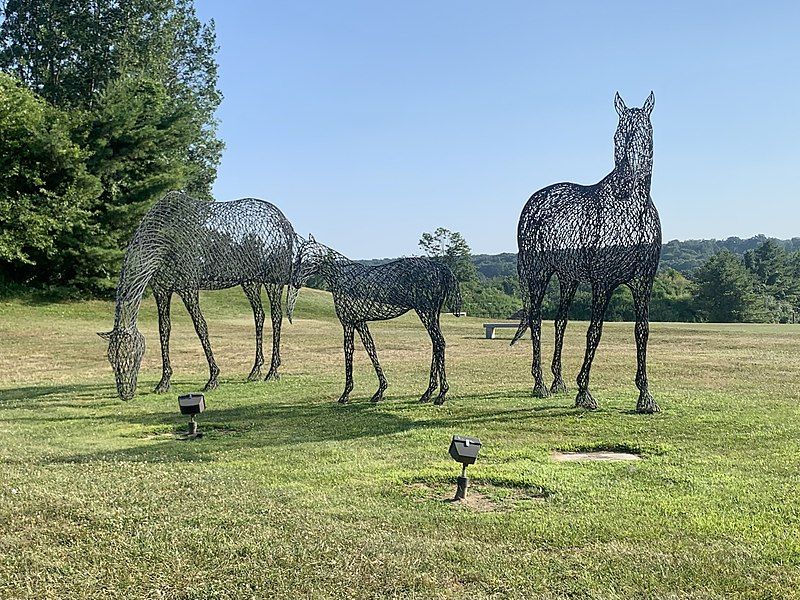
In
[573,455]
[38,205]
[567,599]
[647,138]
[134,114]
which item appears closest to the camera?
[567,599]

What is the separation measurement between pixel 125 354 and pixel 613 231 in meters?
7.37

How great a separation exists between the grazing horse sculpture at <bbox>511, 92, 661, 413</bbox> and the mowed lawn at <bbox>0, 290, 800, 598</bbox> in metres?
1.47

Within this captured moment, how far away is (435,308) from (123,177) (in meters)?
24.1

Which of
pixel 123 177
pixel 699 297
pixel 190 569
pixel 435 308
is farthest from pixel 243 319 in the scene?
pixel 699 297

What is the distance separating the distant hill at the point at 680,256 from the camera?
97.9 meters

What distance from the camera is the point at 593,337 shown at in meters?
10.6

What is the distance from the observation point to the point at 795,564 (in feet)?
15.1

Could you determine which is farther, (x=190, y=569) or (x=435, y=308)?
(x=435, y=308)

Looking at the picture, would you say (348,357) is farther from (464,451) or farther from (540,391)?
(464,451)

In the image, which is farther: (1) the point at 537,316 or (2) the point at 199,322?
(2) the point at 199,322

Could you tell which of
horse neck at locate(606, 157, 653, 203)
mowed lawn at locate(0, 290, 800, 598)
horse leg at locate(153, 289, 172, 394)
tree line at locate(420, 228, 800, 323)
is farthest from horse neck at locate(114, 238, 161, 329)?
tree line at locate(420, 228, 800, 323)

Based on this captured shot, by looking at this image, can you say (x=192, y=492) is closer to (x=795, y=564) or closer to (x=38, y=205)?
(x=795, y=564)

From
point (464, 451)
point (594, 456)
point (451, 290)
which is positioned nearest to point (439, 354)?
point (451, 290)

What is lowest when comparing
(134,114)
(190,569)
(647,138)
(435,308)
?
(190,569)
